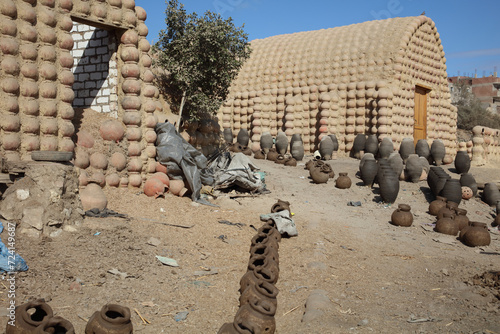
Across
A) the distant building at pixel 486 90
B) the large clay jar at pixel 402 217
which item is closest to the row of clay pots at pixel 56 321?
the large clay jar at pixel 402 217

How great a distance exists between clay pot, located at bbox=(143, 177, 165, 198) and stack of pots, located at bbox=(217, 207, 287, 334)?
272 cm

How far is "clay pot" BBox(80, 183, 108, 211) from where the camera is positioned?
542 centimetres

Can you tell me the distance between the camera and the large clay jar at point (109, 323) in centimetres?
272

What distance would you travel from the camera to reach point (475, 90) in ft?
102

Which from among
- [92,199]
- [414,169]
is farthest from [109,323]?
[414,169]

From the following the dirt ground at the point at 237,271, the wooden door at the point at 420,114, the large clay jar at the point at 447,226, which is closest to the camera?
the dirt ground at the point at 237,271

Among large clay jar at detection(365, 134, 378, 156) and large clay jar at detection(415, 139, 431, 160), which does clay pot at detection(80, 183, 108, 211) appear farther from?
large clay jar at detection(415, 139, 431, 160)

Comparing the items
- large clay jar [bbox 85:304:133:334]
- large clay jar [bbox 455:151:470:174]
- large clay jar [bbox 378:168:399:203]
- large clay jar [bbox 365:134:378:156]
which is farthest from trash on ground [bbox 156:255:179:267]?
large clay jar [bbox 455:151:470:174]

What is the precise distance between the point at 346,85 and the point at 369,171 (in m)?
4.47

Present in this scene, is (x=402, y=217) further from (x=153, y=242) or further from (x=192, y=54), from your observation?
(x=192, y=54)

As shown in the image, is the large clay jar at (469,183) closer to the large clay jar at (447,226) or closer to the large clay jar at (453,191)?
the large clay jar at (453,191)

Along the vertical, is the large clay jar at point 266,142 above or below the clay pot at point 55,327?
above

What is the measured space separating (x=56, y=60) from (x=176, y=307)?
433 cm

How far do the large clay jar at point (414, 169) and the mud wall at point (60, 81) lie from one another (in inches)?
249
